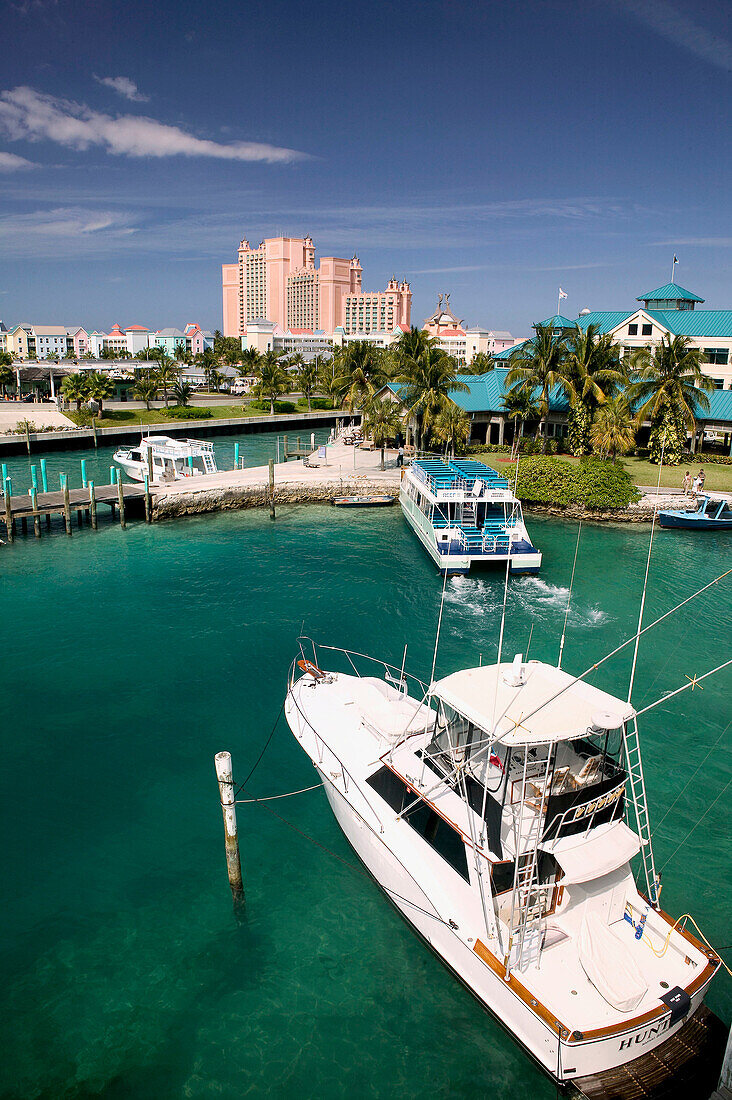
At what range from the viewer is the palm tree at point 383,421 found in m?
49.2

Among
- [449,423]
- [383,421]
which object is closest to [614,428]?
[449,423]

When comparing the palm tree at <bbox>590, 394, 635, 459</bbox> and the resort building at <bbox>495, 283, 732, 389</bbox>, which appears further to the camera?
the resort building at <bbox>495, 283, 732, 389</bbox>

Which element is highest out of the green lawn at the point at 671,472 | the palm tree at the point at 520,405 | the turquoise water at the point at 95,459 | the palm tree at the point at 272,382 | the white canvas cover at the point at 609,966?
the palm tree at the point at 272,382

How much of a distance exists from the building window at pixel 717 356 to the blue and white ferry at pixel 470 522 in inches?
1253

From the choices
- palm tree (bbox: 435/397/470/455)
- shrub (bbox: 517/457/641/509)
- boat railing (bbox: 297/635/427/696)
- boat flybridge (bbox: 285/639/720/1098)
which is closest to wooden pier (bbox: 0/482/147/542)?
boat railing (bbox: 297/635/427/696)

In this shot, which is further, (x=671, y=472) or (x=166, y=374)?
(x=166, y=374)

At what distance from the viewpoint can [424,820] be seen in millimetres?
11352

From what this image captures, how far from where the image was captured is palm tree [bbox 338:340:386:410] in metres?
57.4

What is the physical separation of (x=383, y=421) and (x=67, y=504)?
23.6m

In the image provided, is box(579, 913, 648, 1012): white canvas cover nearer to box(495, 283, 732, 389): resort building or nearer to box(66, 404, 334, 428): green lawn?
box(495, 283, 732, 389): resort building

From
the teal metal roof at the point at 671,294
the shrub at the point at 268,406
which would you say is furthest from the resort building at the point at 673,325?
the shrub at the point at 268,406

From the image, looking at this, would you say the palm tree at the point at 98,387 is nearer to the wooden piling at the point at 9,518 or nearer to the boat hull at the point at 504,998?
the wooden piling at the point at 9,518

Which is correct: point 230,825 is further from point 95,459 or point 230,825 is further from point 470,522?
point 95,459

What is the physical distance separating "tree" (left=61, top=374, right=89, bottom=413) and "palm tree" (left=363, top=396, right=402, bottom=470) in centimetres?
3526
